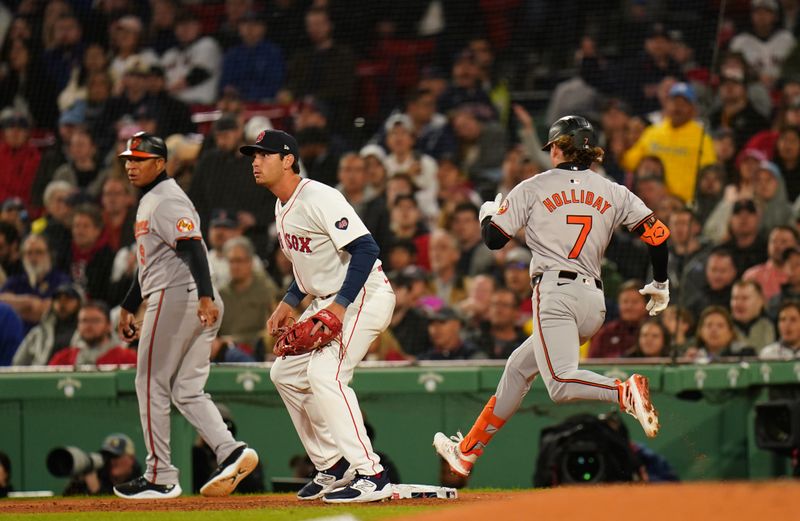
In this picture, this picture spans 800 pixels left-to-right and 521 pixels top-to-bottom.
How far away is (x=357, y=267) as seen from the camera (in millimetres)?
5605

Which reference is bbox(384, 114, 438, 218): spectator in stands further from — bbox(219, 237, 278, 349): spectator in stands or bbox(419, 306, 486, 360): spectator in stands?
bbox(419, 306, 486, 360): spectator in stands

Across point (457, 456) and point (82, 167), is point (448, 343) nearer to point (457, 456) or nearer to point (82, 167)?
point (457, 456)

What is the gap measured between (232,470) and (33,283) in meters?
3.80

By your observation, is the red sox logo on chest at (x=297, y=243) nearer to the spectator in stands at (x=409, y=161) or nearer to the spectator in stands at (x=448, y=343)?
the spectator in stands at (x=448, y=343)

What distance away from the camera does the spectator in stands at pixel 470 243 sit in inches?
373

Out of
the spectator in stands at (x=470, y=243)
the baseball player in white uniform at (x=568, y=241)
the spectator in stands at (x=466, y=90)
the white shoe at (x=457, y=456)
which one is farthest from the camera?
the spectator in stands at (x=466, y=90)

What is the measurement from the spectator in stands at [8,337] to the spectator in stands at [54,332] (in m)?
0.04

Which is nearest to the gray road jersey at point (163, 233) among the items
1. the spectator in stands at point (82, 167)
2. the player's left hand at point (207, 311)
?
the player's left hand at point (207, 311)

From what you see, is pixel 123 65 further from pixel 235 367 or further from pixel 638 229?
pixel 638 229

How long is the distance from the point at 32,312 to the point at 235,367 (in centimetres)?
183

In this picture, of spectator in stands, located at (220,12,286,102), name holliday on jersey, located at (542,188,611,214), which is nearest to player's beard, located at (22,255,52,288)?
spectator in stands, located at (220,12,286,102)

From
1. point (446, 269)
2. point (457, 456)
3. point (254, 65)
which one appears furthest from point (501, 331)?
point (254, 65)

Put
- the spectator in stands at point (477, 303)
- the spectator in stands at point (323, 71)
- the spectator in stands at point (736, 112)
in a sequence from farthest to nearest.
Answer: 1. the spectator in stands at point (323, 71)
2. the spectator in stands at point (736, 112)
3. the spectator in stands at point (477, 303)

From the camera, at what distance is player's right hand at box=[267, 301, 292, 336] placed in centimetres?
593
